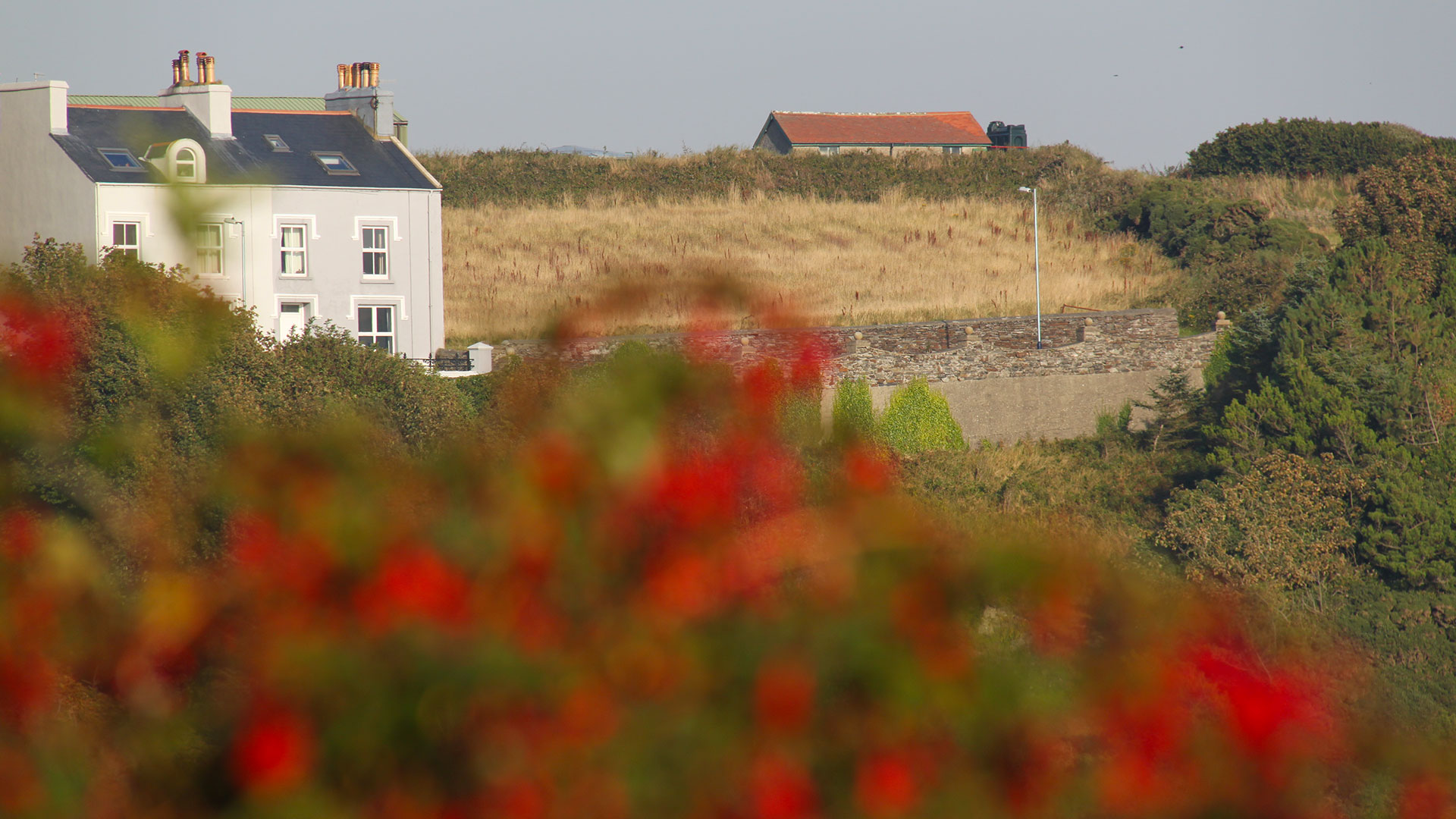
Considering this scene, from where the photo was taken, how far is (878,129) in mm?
51906

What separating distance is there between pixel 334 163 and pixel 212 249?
25571mm

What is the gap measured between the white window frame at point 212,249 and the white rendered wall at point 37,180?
0.42 m

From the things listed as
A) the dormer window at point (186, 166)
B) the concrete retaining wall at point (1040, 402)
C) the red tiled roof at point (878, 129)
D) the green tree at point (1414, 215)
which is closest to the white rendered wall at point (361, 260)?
the concrete retaining wall at point (1040, 402)

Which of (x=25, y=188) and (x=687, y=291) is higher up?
(x=25, y=188)

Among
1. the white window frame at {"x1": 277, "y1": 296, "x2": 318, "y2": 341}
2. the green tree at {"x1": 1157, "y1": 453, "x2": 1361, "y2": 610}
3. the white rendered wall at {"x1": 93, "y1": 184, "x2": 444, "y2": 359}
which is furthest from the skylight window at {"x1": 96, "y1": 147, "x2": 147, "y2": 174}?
the green tree at {"x1": 1157, "y1": 453, "x2": 1361, "y2": 610}

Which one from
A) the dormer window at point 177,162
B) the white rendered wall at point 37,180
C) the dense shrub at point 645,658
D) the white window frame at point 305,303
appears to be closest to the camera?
the dense shrub at point 645,658

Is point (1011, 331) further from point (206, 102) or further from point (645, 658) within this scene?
point (645, 658)

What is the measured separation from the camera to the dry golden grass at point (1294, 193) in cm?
4206

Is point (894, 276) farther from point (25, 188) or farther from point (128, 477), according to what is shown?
point (128, 477)

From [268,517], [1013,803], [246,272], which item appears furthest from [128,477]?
[1013,803]

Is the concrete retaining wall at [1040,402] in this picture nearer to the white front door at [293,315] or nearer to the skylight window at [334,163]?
the white front door at [293,315]

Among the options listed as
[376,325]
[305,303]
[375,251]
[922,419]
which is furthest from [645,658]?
[375,251]

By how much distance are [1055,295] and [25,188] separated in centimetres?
2624

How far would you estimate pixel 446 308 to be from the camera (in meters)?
29.7
